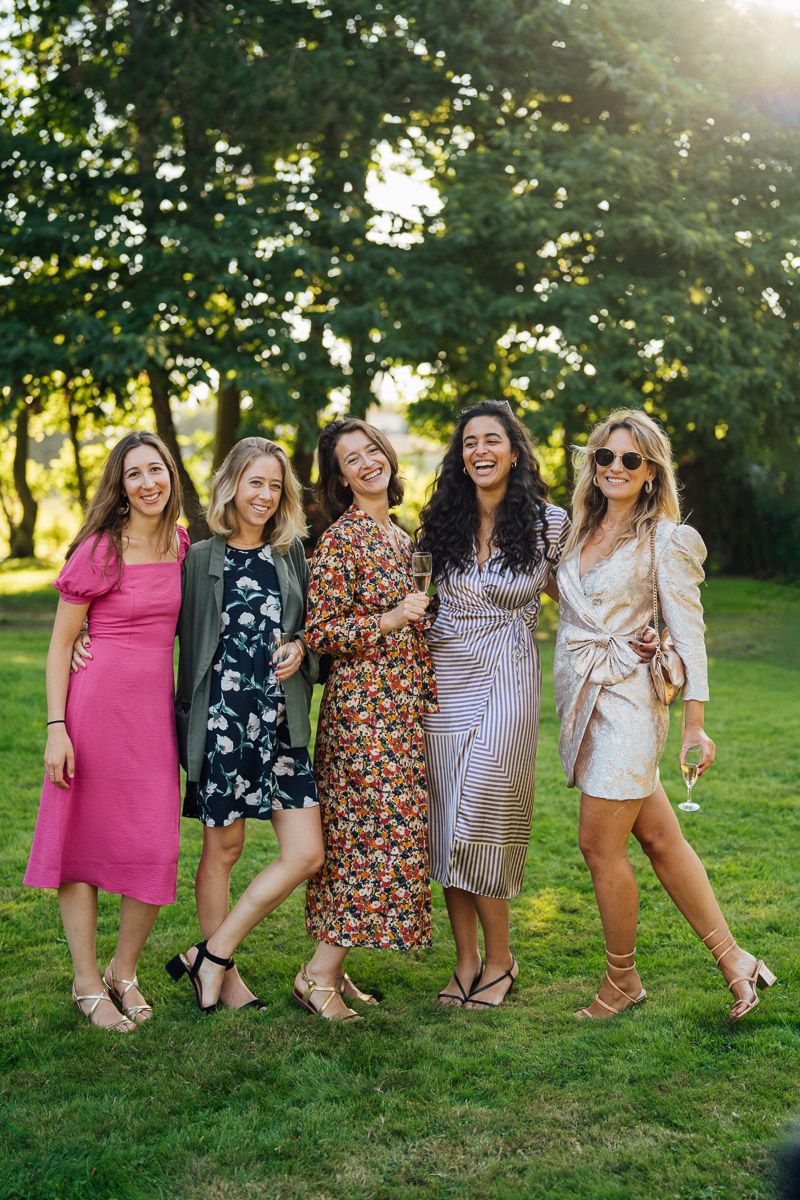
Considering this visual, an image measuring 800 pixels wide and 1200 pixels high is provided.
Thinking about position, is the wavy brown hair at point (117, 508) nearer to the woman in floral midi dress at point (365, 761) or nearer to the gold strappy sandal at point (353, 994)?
the woman in floral midi dress at point (365, 761)

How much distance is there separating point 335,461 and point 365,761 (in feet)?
3.53

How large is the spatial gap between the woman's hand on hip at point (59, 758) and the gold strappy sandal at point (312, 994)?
3.59ft

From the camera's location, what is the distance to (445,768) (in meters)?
4.05

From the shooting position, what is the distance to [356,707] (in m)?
3.96

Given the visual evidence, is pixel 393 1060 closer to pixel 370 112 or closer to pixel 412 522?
pixel 370 112

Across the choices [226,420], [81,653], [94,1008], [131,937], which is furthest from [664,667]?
[226,420]

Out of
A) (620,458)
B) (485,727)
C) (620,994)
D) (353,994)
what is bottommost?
(353,994)

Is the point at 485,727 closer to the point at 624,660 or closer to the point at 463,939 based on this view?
the point at 624,660

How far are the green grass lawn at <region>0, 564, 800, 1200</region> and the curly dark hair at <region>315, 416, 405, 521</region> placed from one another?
1045 mm

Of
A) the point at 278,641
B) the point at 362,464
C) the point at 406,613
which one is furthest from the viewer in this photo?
the point at 362,464

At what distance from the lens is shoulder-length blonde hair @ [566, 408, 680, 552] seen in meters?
3.79

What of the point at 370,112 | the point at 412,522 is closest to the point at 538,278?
the point at 370,112

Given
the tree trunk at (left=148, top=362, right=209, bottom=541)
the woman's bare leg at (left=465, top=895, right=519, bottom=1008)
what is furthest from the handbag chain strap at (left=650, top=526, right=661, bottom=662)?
the tree trunk at (left=148, top=362, right=209, bottom=541)

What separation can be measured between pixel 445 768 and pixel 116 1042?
1410mm
